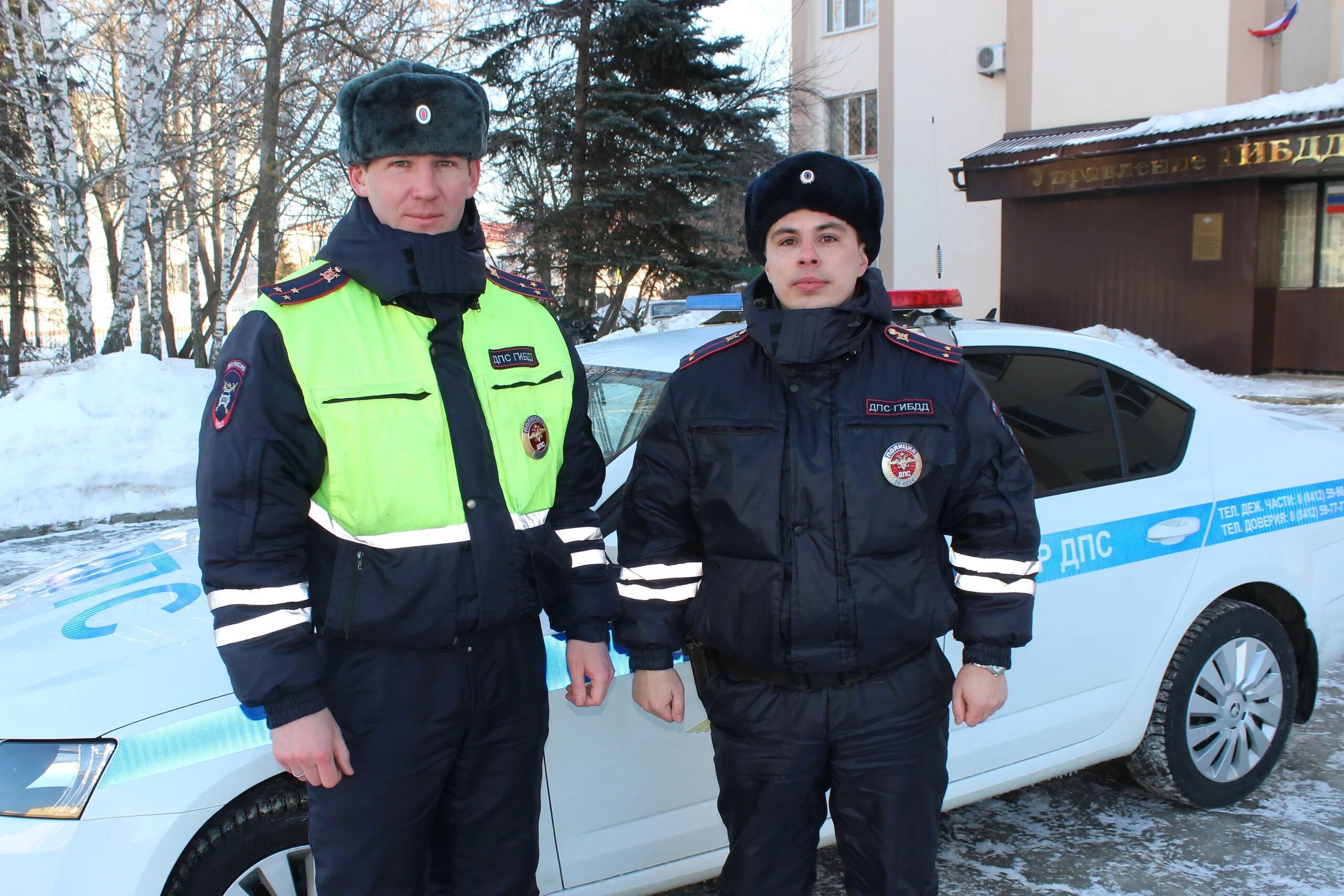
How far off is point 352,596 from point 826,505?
83 centimetres

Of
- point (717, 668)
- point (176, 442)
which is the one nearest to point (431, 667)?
point (717, 668)

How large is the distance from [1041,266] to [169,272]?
29451mm

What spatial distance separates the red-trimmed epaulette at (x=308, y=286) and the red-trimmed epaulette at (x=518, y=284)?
0.30m

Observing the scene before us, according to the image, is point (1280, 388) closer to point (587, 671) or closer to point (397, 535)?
point (587, 671)

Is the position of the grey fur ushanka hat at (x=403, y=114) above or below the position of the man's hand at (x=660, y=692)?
above

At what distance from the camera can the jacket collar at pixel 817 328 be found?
1909mm

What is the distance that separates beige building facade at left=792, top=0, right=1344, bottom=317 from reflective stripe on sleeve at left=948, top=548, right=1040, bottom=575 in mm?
15606

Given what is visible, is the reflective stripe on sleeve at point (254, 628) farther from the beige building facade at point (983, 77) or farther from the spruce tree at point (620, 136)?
the beige building facade at point (983, 77)

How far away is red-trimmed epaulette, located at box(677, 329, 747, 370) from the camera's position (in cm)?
208

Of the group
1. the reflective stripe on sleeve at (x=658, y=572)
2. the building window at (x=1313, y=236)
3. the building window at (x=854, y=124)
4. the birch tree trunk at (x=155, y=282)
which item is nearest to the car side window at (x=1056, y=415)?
the reflective stripe on sleeve at (x=658, y=572)

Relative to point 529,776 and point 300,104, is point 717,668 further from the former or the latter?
point 300,104

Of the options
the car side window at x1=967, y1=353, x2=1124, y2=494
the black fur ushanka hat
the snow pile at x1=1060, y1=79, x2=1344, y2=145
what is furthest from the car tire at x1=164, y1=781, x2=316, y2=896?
the snow pile at x1=1060, y1=79, x2=1344, y2=145

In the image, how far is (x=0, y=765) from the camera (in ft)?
6.24

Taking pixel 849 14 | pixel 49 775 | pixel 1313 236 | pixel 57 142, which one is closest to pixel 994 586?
pixel 49 775
